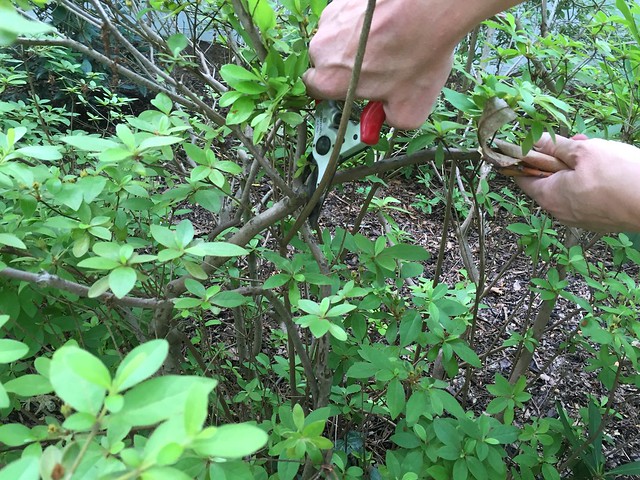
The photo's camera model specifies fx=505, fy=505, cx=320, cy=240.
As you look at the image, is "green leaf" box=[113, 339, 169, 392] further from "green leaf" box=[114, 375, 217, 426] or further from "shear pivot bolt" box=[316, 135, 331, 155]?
"shear pivot bolt" box=[316, 135, 331, 155]

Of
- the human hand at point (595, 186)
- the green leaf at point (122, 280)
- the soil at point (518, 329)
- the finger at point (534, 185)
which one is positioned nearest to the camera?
the green leaf at point (122, 280)

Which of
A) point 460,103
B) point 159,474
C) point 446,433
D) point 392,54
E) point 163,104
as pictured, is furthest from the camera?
point 446,433

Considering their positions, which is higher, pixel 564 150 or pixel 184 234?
pixel 564 150

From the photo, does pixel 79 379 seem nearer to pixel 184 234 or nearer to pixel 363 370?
pixel 184 234

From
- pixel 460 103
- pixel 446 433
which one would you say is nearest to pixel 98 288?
pixel 460 103

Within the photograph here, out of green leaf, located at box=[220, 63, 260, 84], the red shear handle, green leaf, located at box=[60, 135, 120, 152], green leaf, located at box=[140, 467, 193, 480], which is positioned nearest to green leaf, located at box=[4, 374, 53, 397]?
green leaf, located at box=[140, 467, 193, 480]

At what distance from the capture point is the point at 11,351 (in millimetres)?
545

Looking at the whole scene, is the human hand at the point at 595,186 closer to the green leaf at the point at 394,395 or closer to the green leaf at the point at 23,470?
the green leaf at the point at 394,395

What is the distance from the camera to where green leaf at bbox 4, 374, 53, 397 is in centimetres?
63

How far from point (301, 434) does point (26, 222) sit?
0.76 m

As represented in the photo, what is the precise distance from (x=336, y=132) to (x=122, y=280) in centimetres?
61

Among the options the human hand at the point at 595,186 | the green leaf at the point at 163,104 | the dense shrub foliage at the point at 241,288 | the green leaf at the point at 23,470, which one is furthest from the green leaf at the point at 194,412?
the human hand at the point at 595,186

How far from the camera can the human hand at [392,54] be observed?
994 mm

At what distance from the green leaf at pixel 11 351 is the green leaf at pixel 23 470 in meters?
0.11
